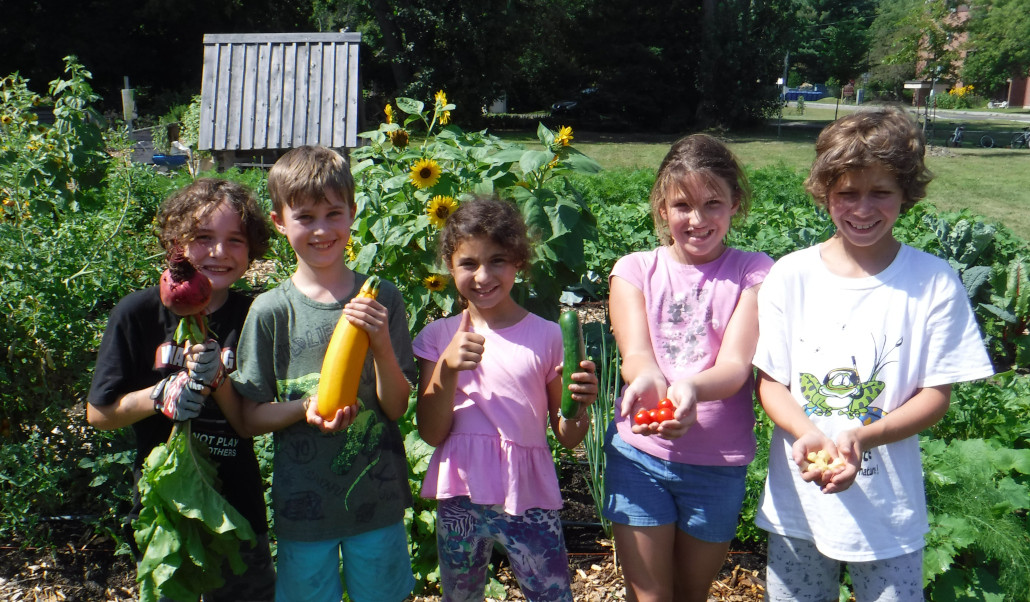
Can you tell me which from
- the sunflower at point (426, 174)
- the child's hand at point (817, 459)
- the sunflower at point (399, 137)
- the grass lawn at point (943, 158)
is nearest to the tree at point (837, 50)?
the grass lawn at point (943, 158)

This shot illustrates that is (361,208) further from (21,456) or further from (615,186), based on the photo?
(615,186)

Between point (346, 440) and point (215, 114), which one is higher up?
point (215, 114)

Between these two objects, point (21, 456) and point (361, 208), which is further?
point (361, 208)

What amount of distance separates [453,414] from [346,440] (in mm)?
313

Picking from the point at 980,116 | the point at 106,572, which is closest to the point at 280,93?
the point at 106,572

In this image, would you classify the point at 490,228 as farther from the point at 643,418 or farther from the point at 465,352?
the point at 643,418

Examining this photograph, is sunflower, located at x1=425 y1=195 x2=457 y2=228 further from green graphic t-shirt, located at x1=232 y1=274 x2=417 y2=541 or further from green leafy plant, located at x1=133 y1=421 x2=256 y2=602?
green leafy plant, located at x1=133 y1=421 x2=256 y2=602

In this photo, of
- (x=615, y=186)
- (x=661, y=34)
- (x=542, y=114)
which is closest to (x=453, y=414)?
(x=615, y=186)

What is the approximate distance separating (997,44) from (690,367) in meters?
32.8

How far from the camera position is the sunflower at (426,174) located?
11.0 ft

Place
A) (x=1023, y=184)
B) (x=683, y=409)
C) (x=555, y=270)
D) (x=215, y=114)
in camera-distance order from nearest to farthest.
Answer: (x=683, y=409)
(x=555, y=270)
(x=215, y=114)
(x=1023, y=184)

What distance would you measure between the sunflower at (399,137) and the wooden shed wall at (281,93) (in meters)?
4.70

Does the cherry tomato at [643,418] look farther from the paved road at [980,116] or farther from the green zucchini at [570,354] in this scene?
the paved road at [980,116]

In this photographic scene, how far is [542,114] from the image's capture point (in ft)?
128
